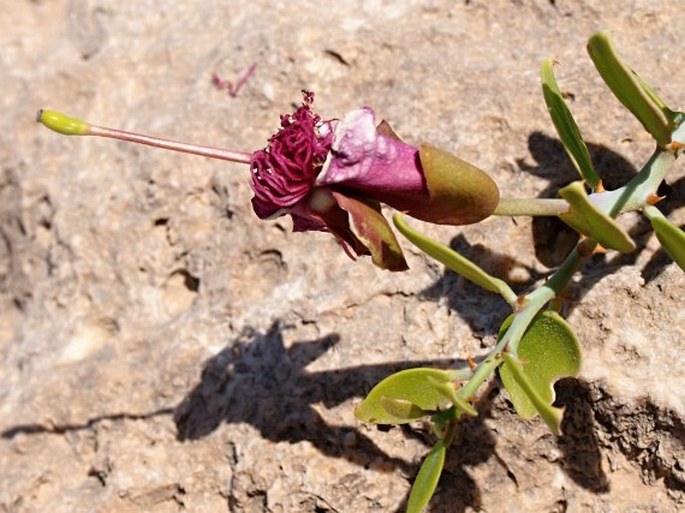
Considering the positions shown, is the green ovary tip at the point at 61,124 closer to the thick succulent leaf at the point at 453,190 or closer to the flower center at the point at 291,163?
the flower center at the point at 291,163

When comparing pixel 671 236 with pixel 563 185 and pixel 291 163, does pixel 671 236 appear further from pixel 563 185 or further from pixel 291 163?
pixel 291 163

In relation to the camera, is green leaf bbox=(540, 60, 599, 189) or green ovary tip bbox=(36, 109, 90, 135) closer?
green ovary tip bbox=(36, 109, 90, 135)

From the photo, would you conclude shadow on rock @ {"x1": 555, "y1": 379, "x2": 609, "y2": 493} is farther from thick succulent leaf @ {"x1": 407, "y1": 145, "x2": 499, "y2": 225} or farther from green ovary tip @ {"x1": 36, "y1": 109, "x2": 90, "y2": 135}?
green ovary tip @ {"x1": 36, "y1": 109, "x2": 90, "y2": 135}

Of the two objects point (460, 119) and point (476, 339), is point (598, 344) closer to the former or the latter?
point (476, 339)

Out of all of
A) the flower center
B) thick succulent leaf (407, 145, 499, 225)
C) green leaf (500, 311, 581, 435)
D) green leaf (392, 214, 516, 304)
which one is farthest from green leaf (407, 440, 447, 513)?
the flower center

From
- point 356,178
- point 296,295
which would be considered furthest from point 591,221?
point 296,295

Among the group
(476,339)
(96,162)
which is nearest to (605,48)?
(476,339)

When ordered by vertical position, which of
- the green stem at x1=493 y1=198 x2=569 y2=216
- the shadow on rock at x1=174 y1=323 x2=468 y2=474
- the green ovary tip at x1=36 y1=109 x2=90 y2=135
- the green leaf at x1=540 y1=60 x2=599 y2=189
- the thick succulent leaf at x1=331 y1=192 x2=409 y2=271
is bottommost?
the shadow on rock at x1=174 y1=323 x2=468 y2=474
